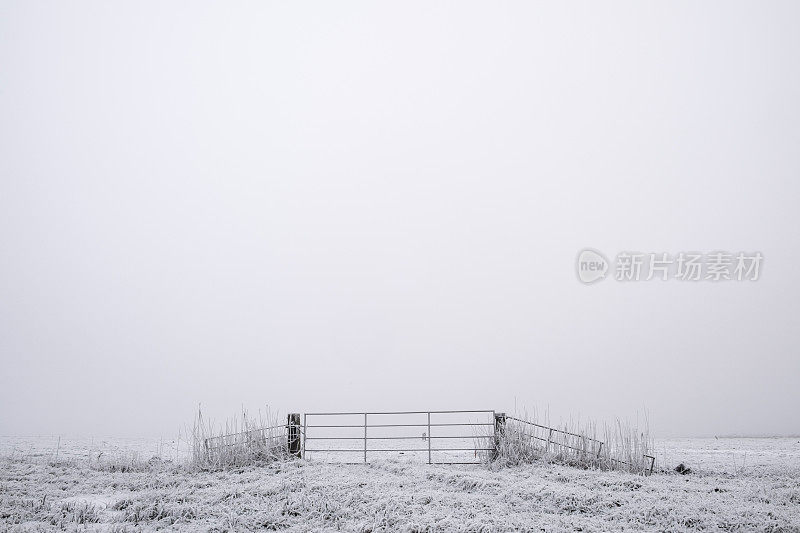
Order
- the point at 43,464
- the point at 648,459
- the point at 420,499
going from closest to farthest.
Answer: the point at 420,499, the point at 648,459, the point at 43,464

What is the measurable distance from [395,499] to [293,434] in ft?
23.5

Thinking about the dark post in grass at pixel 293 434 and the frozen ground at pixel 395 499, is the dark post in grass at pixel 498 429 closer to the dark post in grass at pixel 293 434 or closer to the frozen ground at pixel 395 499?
the frozen ground at pixel 395 499

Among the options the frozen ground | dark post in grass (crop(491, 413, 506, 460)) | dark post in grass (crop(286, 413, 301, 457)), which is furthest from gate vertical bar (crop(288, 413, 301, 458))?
dark post in grass (crop(491, 413, 506, 460))

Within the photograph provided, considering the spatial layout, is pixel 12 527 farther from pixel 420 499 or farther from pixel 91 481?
pixel 420 499

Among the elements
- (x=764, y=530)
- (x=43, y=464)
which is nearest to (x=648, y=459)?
(x=764, y=530)

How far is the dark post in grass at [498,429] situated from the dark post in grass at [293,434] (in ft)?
19.8

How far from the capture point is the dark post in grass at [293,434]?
60.1ft

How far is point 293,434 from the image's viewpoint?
727 inches

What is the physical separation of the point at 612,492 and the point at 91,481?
12.8 metres

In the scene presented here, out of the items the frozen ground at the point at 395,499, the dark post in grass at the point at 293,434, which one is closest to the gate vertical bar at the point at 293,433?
the dark post in grass at the point at 293,434

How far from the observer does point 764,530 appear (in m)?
10.1

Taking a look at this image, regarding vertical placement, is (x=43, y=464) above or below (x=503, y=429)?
below

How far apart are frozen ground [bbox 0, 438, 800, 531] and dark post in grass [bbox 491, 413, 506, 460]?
1.10m

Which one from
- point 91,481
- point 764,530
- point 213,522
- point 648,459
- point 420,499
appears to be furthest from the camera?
point 648,459
